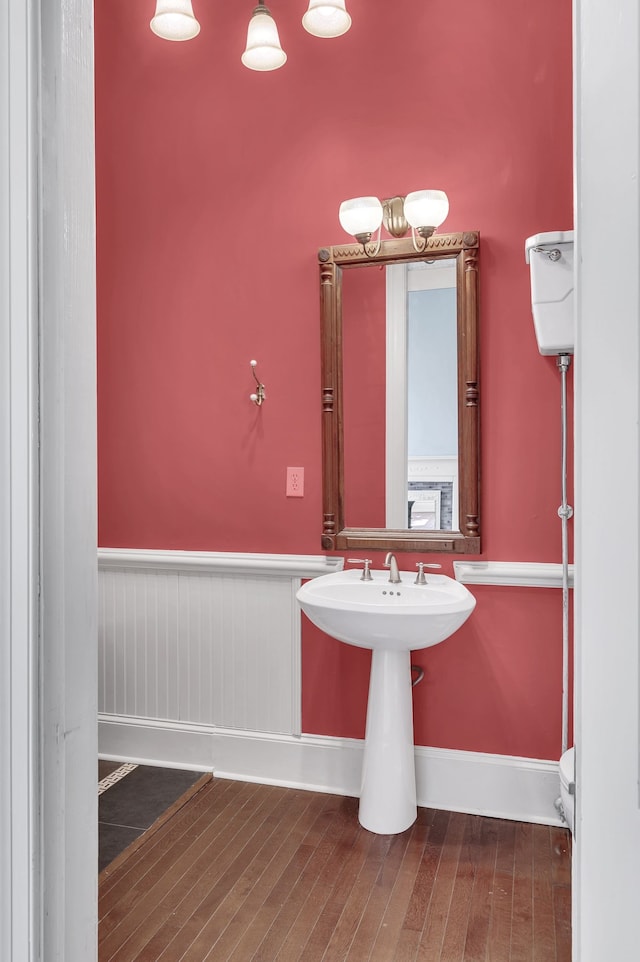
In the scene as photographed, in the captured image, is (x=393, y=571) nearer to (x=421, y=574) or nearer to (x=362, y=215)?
(x=421, y=574)

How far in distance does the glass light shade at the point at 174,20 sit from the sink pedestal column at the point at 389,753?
2.17 metres

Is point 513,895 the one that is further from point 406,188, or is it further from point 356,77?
point 356,77

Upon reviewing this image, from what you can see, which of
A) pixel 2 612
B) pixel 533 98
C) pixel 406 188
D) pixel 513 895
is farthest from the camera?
pixel 406 188

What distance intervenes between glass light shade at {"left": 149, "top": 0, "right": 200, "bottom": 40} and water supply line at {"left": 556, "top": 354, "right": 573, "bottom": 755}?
65.3 inches

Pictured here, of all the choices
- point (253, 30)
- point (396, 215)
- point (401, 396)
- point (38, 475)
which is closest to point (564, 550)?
point (401, 396)

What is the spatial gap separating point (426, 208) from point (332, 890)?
210 cm

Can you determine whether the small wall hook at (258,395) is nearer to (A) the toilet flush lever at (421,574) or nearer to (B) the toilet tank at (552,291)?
(A) the toilet flush lever at (421,574)

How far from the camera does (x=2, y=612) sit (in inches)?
28.7

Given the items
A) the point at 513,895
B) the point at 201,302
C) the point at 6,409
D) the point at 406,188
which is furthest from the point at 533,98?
the point at 513,895

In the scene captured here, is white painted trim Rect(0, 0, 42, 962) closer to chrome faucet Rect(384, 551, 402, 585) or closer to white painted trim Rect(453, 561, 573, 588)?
chrome faucet Rect(384, 551, 402, 585)

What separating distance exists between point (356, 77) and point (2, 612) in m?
2.44

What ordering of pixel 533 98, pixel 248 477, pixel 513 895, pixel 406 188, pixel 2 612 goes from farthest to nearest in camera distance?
pixel 248 477, pixel 406 188, pixel 533 98, pixel 513 895, pixel 2 612

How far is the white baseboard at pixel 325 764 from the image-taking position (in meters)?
2.36

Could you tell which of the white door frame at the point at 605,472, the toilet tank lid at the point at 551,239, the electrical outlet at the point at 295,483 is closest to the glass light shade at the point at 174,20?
the toilet tank lid at the point at 551,239
